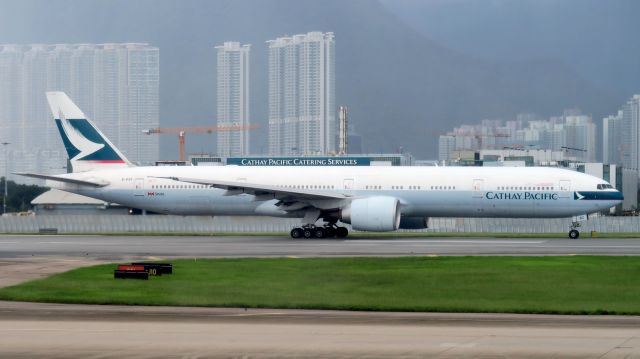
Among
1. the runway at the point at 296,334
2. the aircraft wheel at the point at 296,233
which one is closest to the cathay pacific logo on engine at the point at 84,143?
the aircraft wheel at the point at 296,233

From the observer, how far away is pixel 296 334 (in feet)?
59.3

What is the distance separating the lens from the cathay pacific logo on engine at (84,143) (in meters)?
57.8

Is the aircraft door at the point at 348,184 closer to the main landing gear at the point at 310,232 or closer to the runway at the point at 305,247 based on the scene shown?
the main landing gear at the point at 310,232

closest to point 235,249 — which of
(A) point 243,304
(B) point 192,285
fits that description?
(B) point 192,285

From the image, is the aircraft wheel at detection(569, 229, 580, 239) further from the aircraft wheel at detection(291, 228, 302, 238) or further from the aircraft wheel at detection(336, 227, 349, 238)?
the aircraft wheel at detection(291, 228, 302, 238)

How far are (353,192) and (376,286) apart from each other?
85.1 ft

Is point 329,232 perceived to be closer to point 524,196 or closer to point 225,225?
point 524,196

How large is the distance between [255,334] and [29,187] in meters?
119

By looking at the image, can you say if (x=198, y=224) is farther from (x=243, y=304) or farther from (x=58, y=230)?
(x=243, y=304)

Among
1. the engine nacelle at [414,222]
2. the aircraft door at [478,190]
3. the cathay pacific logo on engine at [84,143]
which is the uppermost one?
the cathay pacific logo on engine at [84,143]

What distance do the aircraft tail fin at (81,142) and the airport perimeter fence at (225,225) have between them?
7952 millimetres

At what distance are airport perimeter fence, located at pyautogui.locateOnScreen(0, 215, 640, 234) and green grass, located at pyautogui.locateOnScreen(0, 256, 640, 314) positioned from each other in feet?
94.9

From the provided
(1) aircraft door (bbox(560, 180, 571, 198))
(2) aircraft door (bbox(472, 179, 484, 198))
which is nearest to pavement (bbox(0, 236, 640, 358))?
(2) aircraft door (bbox(472, 179, 484, 198))

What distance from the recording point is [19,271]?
30.2 metres
